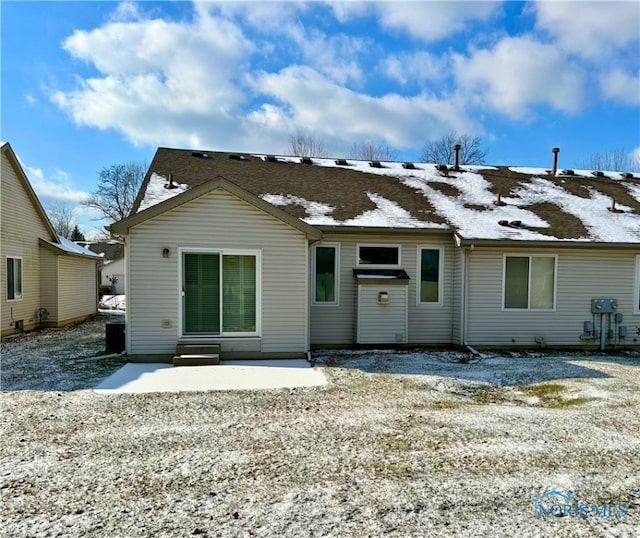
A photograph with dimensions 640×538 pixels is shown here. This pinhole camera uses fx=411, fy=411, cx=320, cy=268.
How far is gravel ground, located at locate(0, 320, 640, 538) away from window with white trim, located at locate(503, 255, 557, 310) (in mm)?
3541

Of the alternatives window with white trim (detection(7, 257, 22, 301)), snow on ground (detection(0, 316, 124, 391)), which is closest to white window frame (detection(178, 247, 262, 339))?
snow on ground (detection(0, 316, 124, 391))

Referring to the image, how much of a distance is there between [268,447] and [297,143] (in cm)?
2822

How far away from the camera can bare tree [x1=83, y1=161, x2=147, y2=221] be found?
39.4m

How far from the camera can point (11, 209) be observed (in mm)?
12008

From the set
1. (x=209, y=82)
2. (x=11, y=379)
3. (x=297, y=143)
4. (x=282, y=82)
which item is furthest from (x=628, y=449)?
(x=297, y=143)

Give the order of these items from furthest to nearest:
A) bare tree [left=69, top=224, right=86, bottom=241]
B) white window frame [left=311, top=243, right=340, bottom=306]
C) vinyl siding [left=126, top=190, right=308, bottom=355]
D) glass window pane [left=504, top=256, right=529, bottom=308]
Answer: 1. bare tree [left=69, top=224, right=86, bottom=241]
2. glass window pane [left=504, top=256, right=529, bottom=308]
3. white window frame [left=311, top=243, right=340, bottom=306]
4. vinyl siding [left=126, top=190, right=308, bottom=355]

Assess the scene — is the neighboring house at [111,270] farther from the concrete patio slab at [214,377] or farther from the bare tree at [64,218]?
the concrete patio slab at [214,377]

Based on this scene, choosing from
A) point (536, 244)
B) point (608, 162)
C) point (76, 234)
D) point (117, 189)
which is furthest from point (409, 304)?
point (76, 234)

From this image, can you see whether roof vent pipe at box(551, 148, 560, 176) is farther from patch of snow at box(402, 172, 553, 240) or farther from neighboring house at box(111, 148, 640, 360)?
patch of snow at box(402, 172, 553, 240)

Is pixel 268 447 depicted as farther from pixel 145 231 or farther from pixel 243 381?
pixel 145 231

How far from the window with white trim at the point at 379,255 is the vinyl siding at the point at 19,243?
9.74 metres

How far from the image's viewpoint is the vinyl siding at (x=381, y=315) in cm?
928

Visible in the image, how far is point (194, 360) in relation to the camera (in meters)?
7.52

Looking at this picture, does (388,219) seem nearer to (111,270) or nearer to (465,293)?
(465,293)
